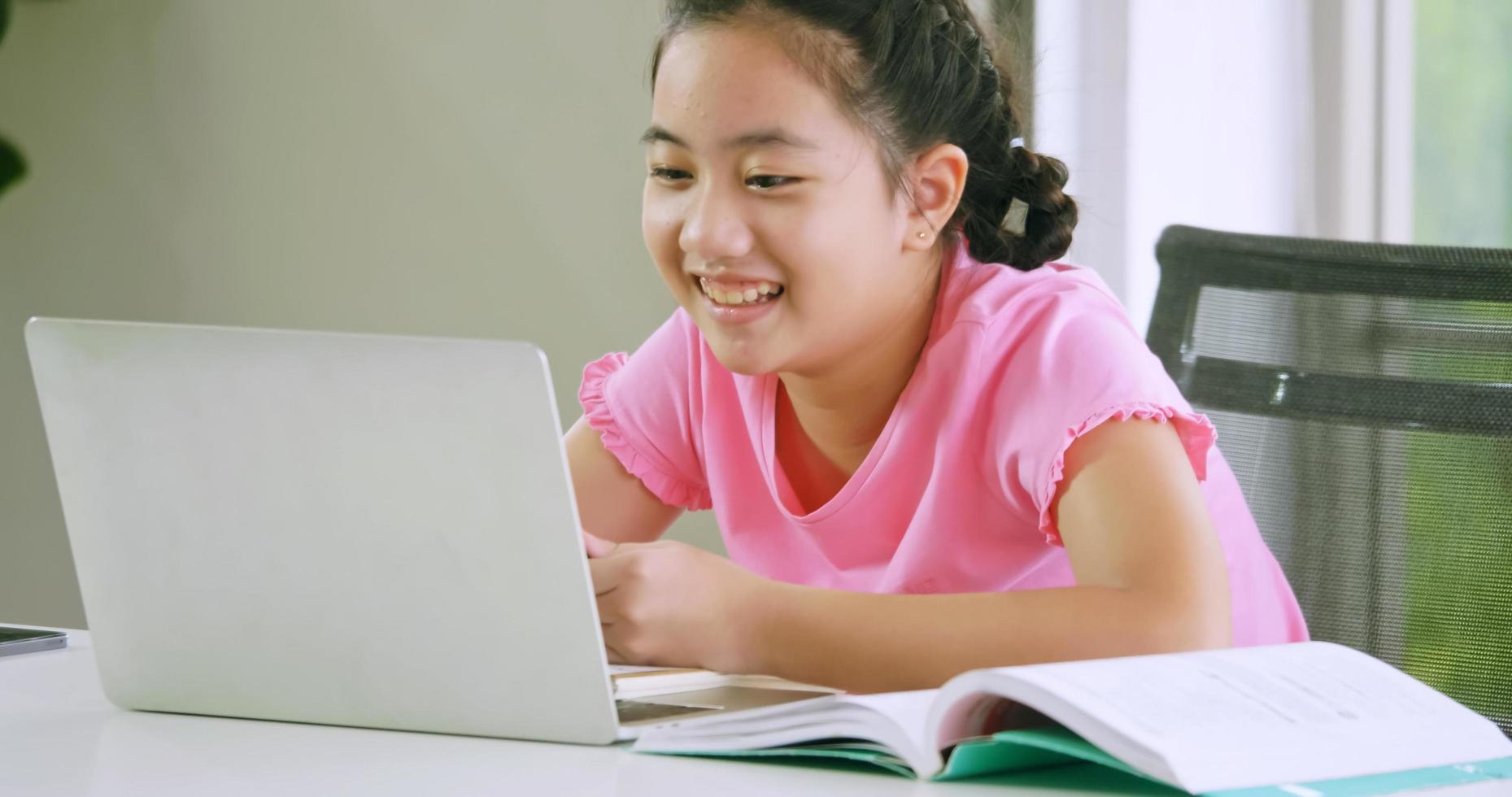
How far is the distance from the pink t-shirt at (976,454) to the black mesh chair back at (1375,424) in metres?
0.05

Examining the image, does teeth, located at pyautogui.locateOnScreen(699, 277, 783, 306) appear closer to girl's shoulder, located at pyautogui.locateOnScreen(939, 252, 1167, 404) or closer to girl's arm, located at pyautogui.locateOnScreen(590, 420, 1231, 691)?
girl's shoulder, located at pyautogui.locateOnScreen(939, 252, 1167, 404)

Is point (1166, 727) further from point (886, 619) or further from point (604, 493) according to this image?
point (604, 493)

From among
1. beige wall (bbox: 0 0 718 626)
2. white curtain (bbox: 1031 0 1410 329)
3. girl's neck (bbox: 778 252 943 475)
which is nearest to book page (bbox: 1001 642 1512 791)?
girl's neck (bbox: 778 252 943 475)

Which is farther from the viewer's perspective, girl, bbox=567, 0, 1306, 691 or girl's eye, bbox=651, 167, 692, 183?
girl's eye, bbox=651, 167, 692, 183

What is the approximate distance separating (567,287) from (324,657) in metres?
1.64

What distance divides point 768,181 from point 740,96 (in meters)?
0.06

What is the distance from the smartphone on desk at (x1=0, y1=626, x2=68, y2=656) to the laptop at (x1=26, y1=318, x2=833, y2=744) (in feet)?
0.86

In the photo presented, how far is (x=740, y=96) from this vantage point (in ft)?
3.35

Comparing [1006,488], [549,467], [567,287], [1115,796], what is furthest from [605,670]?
[567,287]

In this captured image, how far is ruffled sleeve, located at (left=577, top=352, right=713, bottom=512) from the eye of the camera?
1299 mm

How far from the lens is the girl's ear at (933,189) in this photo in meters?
1.12

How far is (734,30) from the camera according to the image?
1.06 m

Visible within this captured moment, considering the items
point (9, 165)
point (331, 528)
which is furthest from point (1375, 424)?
point (9, 165)

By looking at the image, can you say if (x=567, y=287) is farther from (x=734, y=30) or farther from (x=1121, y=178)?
(x=734, y=30)
